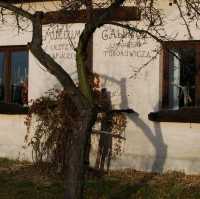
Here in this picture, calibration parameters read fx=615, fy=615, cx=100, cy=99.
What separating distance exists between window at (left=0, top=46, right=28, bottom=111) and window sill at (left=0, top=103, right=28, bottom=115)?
5.2 inches

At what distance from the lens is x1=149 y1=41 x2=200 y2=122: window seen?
10945mm

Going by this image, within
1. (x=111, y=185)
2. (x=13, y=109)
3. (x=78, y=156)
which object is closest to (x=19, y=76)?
(x=13, y=109)

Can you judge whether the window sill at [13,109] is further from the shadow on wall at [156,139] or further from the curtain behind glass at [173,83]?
the curtain behind glass at [173,83]

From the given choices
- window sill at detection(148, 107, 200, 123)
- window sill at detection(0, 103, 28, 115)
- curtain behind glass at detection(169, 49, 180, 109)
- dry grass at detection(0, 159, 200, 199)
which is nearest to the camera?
dry grass at detection(0, 159, 200, 199)

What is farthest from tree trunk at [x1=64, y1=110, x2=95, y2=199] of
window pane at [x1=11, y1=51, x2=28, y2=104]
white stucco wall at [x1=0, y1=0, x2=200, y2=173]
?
window pane at [x1=11, y1=51, x2=28, y2=104]

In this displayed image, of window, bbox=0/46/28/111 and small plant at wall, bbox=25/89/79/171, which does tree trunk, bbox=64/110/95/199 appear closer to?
small plant at wall, bbox=25/89/79/171

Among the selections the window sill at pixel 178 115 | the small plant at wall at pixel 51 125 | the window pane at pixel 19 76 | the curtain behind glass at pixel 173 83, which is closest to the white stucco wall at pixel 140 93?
the window sill at pixel 178 115

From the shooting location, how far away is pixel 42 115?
11.6 m

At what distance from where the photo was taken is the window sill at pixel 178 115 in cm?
1086

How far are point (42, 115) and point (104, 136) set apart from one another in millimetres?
1235

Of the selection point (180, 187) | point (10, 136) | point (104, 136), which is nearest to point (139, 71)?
point (104, 136)

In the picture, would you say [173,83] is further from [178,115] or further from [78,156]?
[78,156]

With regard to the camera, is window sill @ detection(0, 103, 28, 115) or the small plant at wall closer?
the small plant at wall

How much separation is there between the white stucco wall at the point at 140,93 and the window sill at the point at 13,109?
86cm
